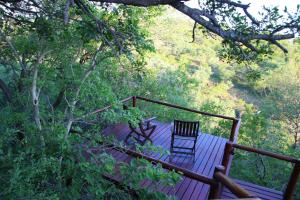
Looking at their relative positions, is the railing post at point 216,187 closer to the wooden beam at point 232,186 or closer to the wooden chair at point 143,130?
the wooden beam at point 232,186

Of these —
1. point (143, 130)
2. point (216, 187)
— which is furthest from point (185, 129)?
point (216, 187)

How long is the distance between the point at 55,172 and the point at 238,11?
2.59m

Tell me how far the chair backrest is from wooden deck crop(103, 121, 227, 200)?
442 mm

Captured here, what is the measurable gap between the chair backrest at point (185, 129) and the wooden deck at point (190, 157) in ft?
1.45

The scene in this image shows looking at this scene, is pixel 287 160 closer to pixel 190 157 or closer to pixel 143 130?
pixel 190 157

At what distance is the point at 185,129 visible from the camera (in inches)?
205

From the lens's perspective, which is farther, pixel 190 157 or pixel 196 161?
pixel 190 157

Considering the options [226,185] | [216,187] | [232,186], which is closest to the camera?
[232,186]

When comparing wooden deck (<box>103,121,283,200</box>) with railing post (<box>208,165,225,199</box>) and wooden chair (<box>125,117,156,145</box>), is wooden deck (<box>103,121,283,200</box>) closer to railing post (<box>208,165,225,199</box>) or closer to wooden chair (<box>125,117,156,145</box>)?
wooden chair (<box>125,117,156,145</box>)

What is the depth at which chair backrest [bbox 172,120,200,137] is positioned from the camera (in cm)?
515

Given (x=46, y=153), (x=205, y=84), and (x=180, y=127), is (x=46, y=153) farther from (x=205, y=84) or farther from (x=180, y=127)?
(x=205, y=84)

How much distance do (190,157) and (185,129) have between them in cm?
55

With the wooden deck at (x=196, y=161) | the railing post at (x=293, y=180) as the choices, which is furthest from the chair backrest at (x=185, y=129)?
the railing post at (x=293, y=180)

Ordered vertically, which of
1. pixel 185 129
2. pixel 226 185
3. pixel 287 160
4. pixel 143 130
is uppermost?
pixel 226 185
